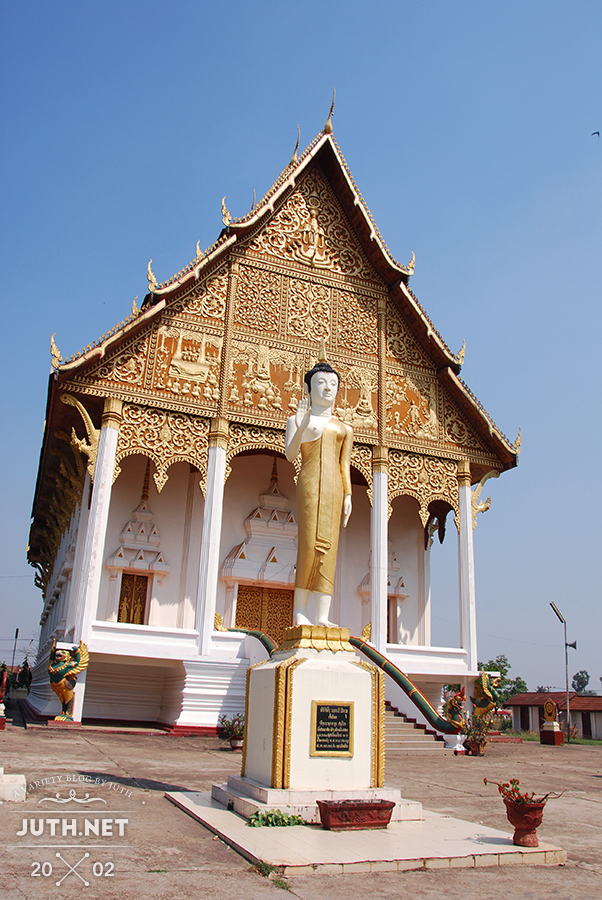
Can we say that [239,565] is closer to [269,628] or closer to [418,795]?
[269,628]

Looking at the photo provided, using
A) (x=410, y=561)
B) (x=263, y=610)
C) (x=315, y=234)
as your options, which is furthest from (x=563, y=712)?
(x=315, y=234)

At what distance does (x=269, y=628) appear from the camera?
49.0 ft

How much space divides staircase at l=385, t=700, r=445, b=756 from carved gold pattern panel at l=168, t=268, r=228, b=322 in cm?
765

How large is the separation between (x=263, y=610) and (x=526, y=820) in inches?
419

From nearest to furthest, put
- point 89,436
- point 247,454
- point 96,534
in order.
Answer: point 96,534
point 89,436
point 247,454

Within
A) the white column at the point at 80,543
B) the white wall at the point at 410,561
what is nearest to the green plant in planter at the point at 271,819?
the white column at the point at 80,543

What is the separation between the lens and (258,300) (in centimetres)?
1408

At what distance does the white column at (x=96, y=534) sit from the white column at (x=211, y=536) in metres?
1.63

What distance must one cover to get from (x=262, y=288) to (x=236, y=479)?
3997mm

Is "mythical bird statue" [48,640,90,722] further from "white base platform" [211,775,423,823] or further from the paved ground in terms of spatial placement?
"white base platform" [211,775,423,823]

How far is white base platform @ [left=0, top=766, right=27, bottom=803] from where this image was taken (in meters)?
5.12

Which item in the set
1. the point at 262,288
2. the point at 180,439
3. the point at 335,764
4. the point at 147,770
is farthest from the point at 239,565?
the point at 335,764

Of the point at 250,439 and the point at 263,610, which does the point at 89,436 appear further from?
the point at 263,610

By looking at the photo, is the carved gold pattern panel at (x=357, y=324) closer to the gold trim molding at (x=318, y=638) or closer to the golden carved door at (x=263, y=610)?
the golden carved door at (x=263, y=610)
